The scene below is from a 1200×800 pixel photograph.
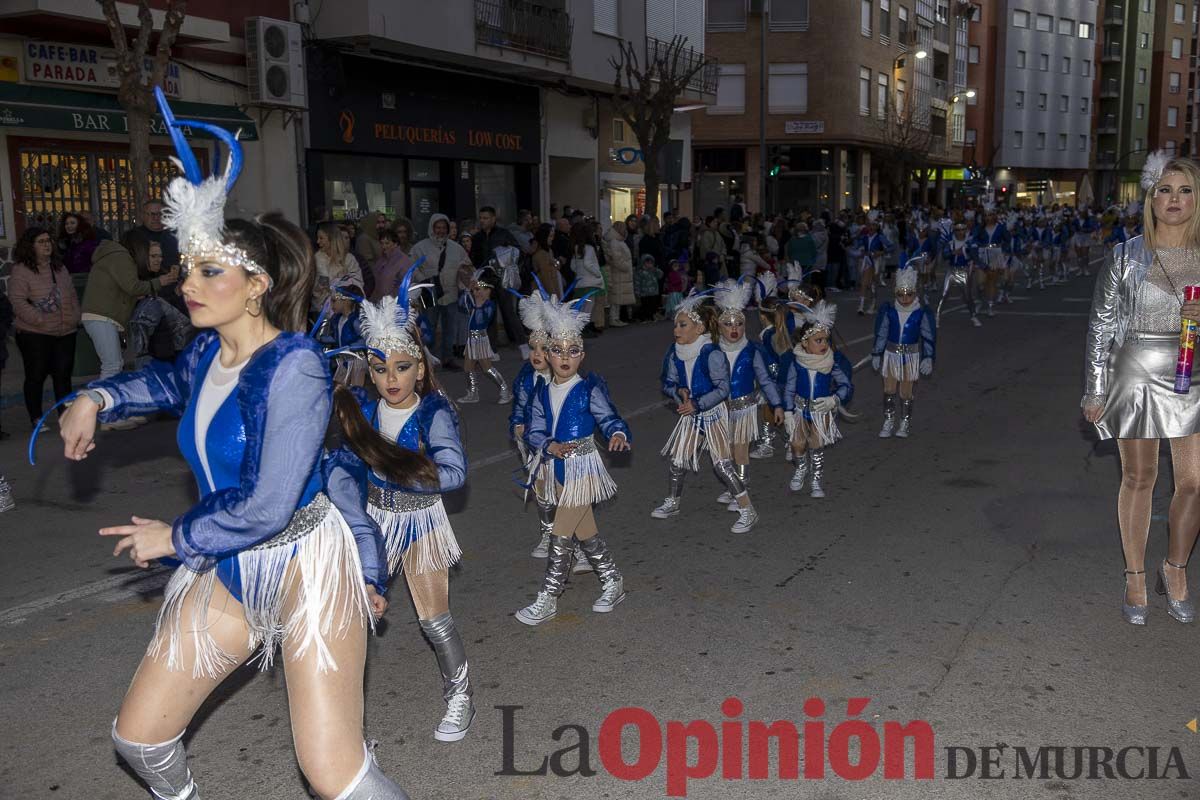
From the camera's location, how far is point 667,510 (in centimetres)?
724

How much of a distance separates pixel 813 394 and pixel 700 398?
1456 millimetres

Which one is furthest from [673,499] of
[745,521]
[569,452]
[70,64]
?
[70,64]

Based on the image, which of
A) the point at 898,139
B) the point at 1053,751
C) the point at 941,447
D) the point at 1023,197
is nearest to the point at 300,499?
the point at 1053,751

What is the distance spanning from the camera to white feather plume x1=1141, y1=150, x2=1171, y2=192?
199 inches

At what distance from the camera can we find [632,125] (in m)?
24.6

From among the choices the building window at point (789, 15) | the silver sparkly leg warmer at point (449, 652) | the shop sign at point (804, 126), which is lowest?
the silver sparkly leg warmer at point (449, 652)

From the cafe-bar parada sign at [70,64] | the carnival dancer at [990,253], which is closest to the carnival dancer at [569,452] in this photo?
the cafe-bar parada sign at [70,64]

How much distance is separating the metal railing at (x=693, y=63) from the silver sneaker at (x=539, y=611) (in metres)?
22.3

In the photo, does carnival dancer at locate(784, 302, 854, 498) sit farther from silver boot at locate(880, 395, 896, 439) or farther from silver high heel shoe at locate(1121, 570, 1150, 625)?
silver high heel shoe at locate(1121, 570, 1150, 625)

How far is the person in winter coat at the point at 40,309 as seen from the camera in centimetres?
984

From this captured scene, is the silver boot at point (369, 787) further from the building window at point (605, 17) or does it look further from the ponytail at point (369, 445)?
the building window at point (605, 17)

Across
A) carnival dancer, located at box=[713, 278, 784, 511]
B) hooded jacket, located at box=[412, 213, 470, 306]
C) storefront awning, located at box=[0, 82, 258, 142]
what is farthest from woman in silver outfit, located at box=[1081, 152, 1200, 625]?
storefront awning, located at box=[0, 82, 258, 142]

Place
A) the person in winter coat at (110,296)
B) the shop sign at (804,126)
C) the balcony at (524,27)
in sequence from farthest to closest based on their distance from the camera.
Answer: the shop sign at (804,126), the balcony at (524,27), the person in winter coat at (110,296)

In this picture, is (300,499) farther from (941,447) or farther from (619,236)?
(619,236)
